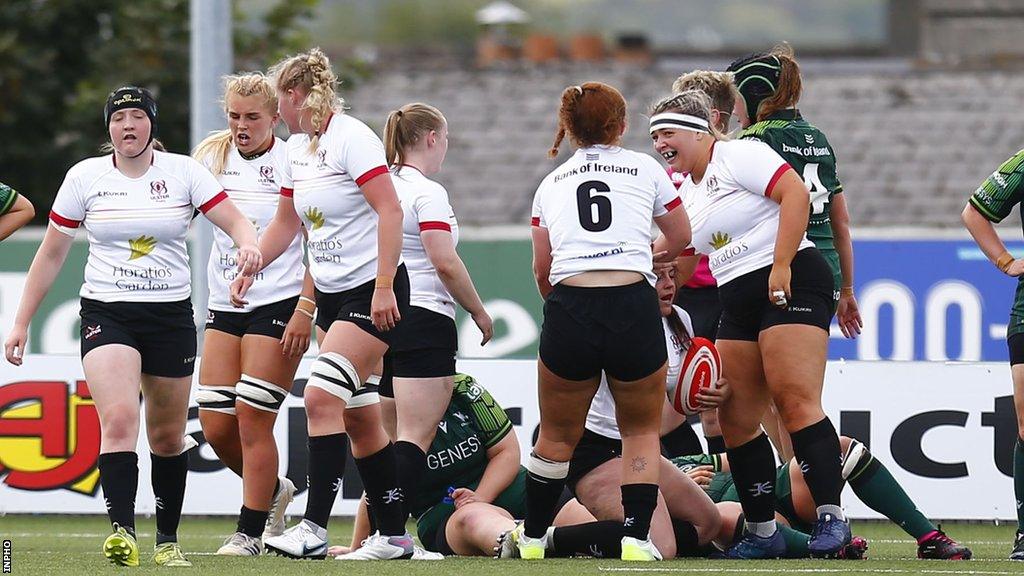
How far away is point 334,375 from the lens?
665 cm

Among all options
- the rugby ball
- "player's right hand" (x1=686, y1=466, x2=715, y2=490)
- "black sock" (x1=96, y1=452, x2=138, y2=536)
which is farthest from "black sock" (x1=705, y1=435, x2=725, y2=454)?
"black sock" (x1=96, y1=452, x2=138, y2=536)

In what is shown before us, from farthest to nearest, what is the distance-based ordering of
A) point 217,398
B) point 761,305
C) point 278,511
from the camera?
1. point 278,511
2. point 217,398
3. point 761,305

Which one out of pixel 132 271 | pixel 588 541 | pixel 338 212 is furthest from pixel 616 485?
pixel 132 271

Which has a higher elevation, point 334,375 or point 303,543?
point 334,375

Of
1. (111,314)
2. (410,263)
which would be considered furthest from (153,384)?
(410,263)

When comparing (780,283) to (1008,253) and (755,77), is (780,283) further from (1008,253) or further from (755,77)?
(1008,253)

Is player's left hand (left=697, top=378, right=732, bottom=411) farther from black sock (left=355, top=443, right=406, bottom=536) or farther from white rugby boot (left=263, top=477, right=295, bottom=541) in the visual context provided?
white rugby boot (left=263, top=477, right=295, bottom=541)

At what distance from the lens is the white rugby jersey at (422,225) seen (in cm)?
721

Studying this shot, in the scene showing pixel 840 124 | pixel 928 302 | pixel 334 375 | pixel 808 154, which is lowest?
pixel 334 375

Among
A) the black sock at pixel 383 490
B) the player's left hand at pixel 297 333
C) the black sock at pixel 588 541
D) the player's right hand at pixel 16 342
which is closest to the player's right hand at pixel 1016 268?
the black sock at pixel 588 541

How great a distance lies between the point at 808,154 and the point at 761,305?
2.32 ft

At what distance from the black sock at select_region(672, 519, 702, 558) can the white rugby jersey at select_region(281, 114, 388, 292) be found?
166 cm

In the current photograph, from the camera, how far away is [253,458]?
23.7ft

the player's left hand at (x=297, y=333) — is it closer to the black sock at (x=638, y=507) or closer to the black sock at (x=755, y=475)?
the black sock at (x=638, y=507)
